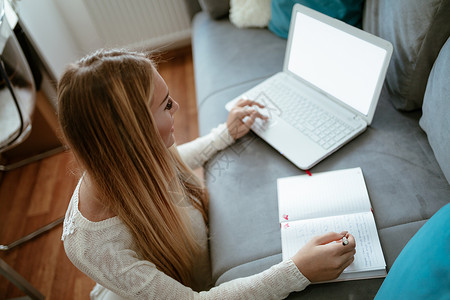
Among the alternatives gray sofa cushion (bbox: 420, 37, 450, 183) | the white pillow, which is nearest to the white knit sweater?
gray sofa cushion (bbox: 420, 37, 450, 183)

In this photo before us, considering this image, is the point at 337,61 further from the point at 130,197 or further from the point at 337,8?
the point at 130,197

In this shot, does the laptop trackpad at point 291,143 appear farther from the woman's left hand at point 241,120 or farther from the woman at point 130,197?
the woman at point 130,197

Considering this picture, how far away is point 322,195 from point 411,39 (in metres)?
0.48

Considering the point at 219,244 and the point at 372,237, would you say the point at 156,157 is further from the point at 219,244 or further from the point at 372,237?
the point at 372,237

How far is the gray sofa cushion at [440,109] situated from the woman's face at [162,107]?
2.09ft

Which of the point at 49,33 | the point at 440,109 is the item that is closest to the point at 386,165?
the point at 440,109

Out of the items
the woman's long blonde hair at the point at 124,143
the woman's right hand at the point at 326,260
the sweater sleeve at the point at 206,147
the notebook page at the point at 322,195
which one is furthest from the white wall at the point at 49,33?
the woman's right hand at the point at 326,260

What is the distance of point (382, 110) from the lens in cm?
113

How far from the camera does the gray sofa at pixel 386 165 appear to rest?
2.86ft

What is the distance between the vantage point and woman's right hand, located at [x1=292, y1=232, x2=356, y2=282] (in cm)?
77

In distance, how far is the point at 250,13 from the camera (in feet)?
5.35

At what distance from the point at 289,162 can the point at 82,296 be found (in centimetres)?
104

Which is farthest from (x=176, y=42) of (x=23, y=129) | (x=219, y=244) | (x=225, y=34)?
(x=219, y=244)

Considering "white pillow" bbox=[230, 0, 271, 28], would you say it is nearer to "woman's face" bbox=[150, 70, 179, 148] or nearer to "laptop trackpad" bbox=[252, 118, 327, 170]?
"laptop trackpad" bbox=[252, 118, 327, 170]
